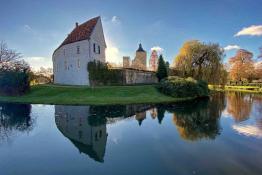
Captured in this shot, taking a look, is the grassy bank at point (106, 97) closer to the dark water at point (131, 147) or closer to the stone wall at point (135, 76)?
the stone wall at point (135, 76)

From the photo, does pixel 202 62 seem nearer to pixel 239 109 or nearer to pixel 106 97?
pixel 239 109

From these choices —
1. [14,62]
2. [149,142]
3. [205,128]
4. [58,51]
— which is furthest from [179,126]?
[14,62]

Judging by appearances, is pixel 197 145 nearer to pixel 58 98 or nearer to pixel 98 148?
pixel 98 148

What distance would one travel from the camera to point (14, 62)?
41219mm

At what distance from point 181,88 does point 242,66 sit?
136ft

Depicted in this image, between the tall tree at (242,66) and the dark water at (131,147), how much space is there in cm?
5147

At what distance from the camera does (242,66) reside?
57188 mm

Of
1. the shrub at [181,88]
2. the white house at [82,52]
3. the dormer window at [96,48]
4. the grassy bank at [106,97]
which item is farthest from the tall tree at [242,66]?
the dormer window at [96,48]

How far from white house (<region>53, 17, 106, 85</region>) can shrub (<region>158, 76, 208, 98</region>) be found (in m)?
11.4

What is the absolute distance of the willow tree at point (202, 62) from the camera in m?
30.2

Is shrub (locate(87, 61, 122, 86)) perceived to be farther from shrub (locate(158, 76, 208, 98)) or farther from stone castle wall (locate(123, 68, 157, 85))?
shrub (locate(158, 76, 208, 98))

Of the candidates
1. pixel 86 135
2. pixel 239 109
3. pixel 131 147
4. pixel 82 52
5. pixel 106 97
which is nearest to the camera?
pixel 131 147

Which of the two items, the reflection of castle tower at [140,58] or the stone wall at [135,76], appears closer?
the stone wall at [135,76]

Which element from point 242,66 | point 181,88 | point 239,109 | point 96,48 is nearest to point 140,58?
point 242,66
